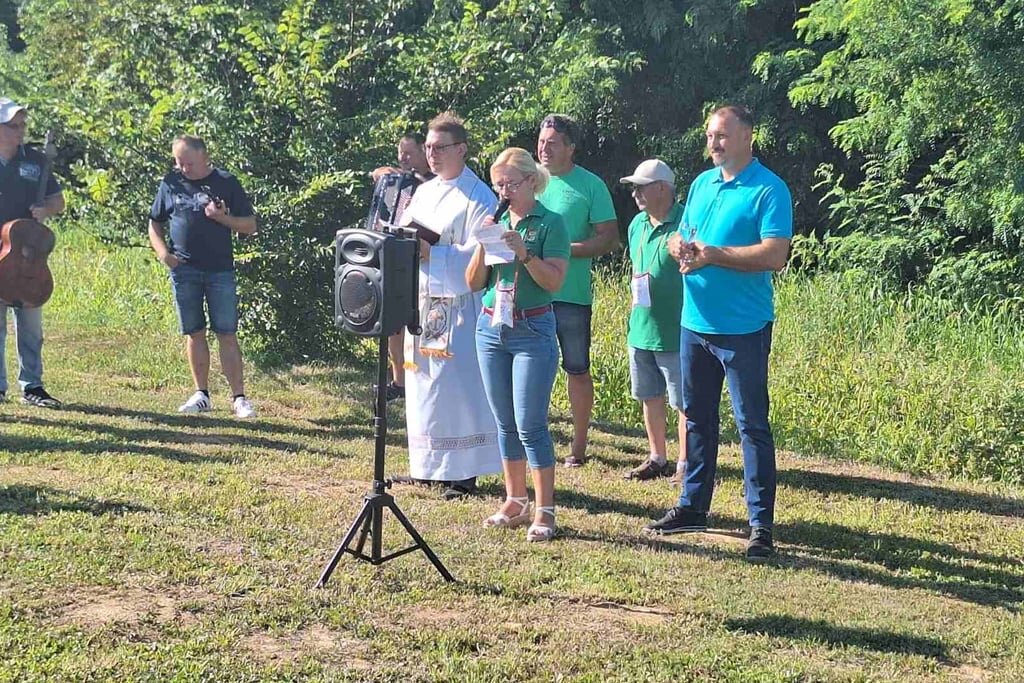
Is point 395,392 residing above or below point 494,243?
below

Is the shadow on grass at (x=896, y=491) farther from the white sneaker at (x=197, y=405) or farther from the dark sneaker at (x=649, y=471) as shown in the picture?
the white sneaker at (x=197, y=405)

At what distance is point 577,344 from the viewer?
724cm

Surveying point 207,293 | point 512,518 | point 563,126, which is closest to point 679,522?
point 512,518

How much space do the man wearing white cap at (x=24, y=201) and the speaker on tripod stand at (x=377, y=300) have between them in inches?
168

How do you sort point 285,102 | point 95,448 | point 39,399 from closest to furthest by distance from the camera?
point 95,448
point 39,399
point 285,102

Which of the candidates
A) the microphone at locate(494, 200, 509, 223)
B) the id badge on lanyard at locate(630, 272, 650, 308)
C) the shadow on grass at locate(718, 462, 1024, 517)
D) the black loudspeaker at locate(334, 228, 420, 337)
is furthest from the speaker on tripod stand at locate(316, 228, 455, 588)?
the shadow on grass at locate(718, 462, 1024, 517)

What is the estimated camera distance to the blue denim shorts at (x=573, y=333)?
23.6 ft

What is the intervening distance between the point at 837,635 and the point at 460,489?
2496mm

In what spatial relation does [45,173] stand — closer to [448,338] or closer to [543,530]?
[448,338]

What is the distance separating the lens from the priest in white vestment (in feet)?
20.5

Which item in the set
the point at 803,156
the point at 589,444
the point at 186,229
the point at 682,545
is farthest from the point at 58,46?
the point at 682,545

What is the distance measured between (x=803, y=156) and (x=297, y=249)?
28.6ft

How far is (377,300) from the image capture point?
489 cm

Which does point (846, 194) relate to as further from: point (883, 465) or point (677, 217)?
point (677, 217)
